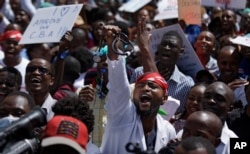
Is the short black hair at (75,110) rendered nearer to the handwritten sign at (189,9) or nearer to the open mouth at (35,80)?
the open mouth at (35,80)

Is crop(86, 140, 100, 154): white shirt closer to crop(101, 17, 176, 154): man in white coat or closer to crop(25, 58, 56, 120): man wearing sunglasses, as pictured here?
crop(101, 17, 176, 154): man in white coat

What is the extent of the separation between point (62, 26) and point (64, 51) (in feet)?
1.08

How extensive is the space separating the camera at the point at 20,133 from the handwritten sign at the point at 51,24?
13.1ft

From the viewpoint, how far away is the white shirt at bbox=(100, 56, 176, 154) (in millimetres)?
5484

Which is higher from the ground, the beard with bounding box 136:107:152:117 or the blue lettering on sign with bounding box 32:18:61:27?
the beard with bounding box 136:107:152:117

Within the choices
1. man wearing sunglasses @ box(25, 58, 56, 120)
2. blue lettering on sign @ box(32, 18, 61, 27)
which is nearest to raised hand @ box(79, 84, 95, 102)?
man wearing sunglasses @ box(25, 58, 56, 120)

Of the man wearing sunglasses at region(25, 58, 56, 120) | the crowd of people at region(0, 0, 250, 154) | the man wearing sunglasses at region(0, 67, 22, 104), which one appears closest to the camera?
the crowd of people at region(0, 0, 250, 154)

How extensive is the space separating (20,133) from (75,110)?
1333mm

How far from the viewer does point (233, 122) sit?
21.3 ft

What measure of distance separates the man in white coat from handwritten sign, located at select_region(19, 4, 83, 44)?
87.6 inches

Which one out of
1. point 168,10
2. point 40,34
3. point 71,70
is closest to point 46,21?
point 40,34

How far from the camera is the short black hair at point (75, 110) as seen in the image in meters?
5.00

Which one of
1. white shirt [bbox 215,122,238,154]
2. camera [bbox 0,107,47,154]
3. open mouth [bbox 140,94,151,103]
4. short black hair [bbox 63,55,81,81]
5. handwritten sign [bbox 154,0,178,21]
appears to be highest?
camera [bbox 0,107,47,154]

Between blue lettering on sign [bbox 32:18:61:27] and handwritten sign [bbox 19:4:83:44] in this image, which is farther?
blue lettering on sign [bbox 32:18:61:27]
